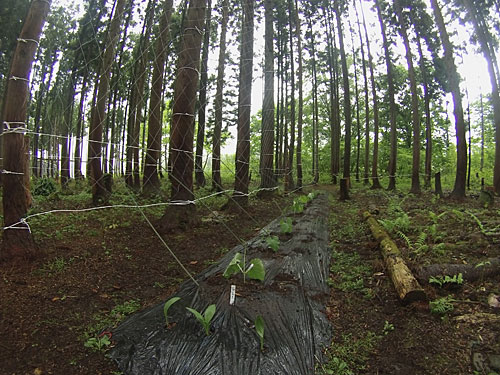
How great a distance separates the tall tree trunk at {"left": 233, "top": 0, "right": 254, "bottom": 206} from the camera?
6348 mm

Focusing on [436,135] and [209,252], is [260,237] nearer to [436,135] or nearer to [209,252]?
[209,252]

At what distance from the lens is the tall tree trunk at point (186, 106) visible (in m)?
4.52

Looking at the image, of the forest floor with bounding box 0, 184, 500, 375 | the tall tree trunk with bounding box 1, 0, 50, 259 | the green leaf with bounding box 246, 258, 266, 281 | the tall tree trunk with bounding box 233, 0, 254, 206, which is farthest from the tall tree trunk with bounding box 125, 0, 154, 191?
the green leaf with bounding box 246, 258, 266, 281

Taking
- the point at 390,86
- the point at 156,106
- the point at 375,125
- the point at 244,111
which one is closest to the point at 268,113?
the point at 244,111

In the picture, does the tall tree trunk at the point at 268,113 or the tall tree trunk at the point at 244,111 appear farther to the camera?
the tall tree trunk at the point at 268,113

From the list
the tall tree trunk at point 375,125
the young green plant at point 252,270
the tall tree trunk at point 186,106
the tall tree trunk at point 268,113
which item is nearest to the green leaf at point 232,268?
the young green plant at point 252,270

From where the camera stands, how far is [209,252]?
155 inches

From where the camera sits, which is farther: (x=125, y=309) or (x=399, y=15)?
(x=399, y=15)

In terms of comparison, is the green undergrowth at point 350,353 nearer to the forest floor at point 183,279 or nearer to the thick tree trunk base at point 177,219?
the forest floor at point 183,279

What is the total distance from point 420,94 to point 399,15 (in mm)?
8580

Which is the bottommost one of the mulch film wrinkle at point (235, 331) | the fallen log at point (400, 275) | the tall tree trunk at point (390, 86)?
the mulch film wrinkle at point (235, 331)

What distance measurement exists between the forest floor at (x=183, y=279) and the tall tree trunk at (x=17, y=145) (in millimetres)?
227

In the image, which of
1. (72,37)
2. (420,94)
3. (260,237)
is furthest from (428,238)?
(420,94)

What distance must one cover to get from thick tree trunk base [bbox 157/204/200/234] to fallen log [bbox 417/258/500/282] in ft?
10.6
